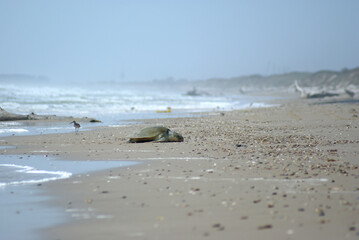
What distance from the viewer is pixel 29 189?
6957mm

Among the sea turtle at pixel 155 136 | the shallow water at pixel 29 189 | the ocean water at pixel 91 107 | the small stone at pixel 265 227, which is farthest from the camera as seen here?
the ocean water at pixel 91 107

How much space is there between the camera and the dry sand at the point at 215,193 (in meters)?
4.75

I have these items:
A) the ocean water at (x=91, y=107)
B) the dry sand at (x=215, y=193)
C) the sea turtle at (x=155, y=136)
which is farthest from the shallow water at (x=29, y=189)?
Answer: the ocean water at (x=91, y=107)

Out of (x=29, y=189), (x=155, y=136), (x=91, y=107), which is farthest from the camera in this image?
(x=91, y=107)

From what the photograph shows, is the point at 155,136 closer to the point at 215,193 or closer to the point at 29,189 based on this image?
the point at 29,189

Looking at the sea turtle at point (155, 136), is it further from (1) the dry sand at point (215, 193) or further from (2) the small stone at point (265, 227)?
(2) the small stone at point (265, 227)

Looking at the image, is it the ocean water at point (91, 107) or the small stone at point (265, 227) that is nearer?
the small stone at point (265, 227)

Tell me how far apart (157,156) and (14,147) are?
14.9 feet

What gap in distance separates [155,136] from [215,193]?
6888mm

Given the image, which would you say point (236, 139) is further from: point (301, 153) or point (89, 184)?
point (89, 184)

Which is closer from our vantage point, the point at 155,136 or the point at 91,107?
the point at 155,136

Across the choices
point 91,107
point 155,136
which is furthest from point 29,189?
point 91,107

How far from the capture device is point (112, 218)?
17.4 ft

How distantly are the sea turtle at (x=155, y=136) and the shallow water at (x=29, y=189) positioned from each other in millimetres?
3290
